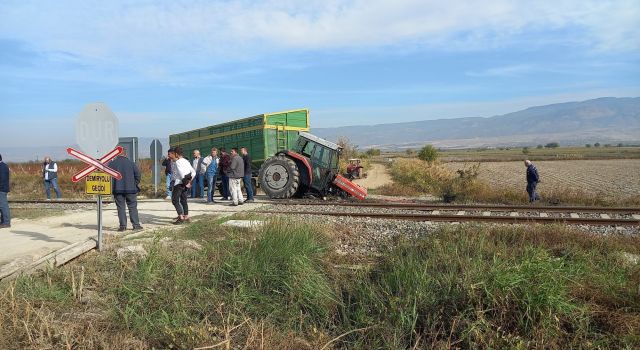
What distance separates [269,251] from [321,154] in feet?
30.6

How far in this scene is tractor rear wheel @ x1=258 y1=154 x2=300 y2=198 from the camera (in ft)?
48.8

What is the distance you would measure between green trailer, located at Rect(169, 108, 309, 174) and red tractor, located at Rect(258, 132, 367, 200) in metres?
2.08

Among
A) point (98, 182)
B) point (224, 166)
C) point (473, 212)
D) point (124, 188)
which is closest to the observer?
point (98, 182)

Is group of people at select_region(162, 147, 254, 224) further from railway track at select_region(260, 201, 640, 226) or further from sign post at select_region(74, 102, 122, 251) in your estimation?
sign post at select_region(74, 102, 122, 251)

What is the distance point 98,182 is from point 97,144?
60 centimetres

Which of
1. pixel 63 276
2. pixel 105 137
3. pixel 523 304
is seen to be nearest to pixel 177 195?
pixel 105 137

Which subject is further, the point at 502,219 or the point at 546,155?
the point at 546,155

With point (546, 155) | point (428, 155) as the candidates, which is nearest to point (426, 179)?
point (428, 155)

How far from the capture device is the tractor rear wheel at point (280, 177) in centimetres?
1486

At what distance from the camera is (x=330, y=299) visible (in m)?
5.56

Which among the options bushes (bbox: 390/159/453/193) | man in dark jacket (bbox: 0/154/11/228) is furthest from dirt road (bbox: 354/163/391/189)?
man in dark jacket (bbox: 0/154/11/228)

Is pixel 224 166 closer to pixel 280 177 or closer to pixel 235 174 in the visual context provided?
pixel 235 174

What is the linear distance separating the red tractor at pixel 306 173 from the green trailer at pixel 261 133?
2.08 metres

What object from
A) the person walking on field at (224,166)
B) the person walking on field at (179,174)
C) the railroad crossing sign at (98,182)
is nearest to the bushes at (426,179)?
the person walking on field at (224,166)
